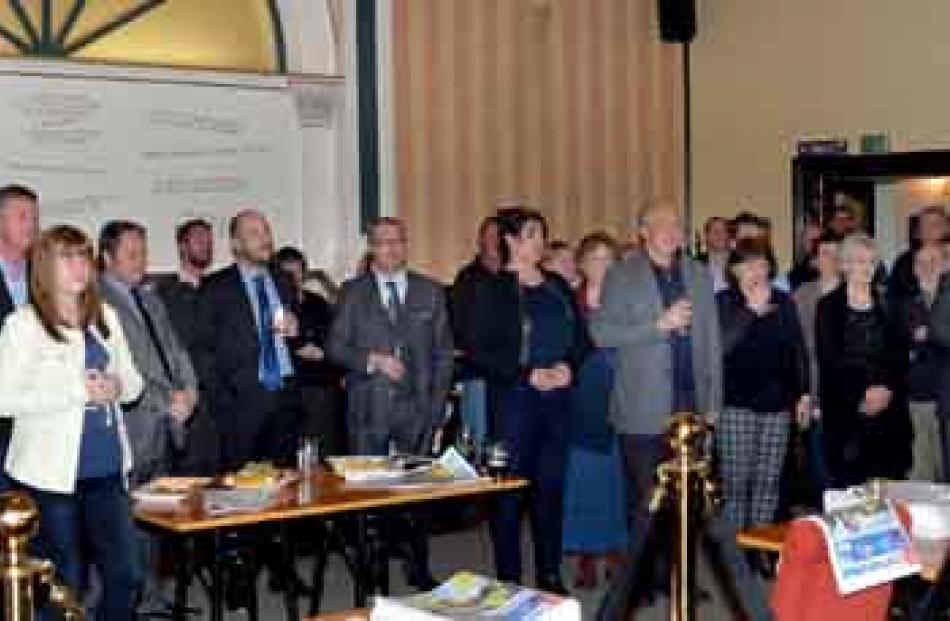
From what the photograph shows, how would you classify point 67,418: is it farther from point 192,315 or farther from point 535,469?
point 535,469

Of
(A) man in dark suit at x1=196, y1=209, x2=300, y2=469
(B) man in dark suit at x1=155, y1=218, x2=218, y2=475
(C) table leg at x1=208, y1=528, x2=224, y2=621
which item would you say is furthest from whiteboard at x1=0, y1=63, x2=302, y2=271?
(C) table leg at x1=208, y1=528, x2=224, y2=621

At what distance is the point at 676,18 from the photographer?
10.4 m

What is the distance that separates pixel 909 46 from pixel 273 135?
11.6ft

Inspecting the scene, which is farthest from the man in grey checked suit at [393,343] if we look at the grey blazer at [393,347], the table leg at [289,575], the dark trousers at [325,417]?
the table leg at [289,575]

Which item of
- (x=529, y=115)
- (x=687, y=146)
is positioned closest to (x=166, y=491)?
(x=529, y=115)

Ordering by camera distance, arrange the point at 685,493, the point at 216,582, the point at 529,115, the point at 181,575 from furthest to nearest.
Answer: the point at 529,115, the point at 181,575, the point at 216,582, the point at 685,493

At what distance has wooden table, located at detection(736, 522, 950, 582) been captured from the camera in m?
3.01

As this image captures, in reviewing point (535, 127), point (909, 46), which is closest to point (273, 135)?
point (535, 127)

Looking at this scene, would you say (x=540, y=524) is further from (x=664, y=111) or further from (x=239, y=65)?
(x=664, y=111)

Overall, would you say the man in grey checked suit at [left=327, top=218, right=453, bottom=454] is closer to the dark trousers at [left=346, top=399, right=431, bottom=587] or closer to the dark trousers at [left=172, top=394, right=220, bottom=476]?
the dark trousers at [left=346, top=399, right=431, bottom=587]

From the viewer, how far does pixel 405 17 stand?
9.14m

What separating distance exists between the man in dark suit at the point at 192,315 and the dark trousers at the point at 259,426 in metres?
0.06

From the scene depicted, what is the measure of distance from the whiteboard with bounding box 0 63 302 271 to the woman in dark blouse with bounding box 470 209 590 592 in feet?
9.16

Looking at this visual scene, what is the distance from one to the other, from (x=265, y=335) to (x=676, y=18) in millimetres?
5046
